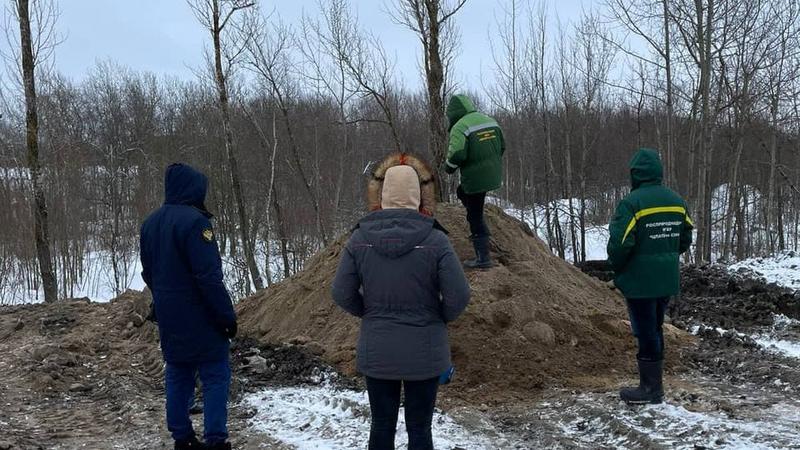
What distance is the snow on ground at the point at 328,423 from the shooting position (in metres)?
4.65

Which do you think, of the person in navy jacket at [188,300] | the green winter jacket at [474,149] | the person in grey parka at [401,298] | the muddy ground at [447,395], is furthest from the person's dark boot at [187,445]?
the green winter jacket at [474,149]

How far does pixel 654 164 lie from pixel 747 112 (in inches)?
704

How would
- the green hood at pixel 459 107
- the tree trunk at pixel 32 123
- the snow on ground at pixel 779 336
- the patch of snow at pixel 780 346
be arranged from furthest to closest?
the tree trunk at pixel 32 123 < the snow on ground at pixel 779 336 < the patch of snow at pixel 780 346 < the green hood at pixel 459 107

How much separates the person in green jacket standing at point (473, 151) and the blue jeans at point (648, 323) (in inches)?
85.2

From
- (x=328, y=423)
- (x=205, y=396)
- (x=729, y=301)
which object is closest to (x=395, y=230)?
(x=205, y=396)

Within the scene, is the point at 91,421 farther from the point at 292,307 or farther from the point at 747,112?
the point at 747,112

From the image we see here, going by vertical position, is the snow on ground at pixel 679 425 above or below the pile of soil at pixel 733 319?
below

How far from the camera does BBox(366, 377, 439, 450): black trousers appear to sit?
313 centimetres

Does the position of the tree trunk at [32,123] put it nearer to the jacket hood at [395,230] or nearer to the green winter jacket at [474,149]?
the green winter jacket at [474,149]

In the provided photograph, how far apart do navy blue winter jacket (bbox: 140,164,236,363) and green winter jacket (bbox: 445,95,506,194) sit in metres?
3.17

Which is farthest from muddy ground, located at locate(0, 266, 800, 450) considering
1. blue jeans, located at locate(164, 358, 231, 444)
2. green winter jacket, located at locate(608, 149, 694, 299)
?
green winter jacket, located at locate(608, 149, 694, 299)

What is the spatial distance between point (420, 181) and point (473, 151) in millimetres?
3309

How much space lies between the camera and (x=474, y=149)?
21.4 feet

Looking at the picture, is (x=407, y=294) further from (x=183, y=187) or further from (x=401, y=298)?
(x=183, y=187)
